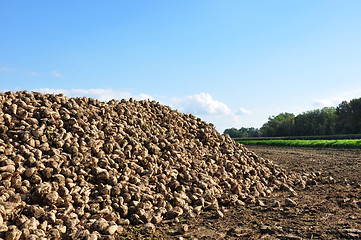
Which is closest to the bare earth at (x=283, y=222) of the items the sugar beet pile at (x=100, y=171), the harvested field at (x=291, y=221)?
the harvested field at (x=291, y=221)

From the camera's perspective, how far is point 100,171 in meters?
5.14

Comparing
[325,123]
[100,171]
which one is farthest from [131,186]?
[325,123]

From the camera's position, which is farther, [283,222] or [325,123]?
[325,123]

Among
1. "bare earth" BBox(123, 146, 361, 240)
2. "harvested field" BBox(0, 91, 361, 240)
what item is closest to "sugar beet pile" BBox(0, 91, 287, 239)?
"harvested field" BBox(0, 91, 361, 240)

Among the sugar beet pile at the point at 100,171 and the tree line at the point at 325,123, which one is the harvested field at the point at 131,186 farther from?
the tree line at the point at 325,123

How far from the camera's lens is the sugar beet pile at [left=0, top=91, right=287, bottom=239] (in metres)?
4.20

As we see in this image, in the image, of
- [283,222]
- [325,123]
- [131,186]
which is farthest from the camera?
[325,123]

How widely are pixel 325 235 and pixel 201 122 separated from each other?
5692mm

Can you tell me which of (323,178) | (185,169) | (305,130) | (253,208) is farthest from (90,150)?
(305,130)

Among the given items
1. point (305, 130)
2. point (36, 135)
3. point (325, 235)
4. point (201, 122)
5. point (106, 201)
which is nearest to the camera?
point (325, 235)

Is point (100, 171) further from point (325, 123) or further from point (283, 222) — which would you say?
point (325, 123)

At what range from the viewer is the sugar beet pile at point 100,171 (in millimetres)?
4203

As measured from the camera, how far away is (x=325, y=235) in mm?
4051

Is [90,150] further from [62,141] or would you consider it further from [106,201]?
[106,201]
